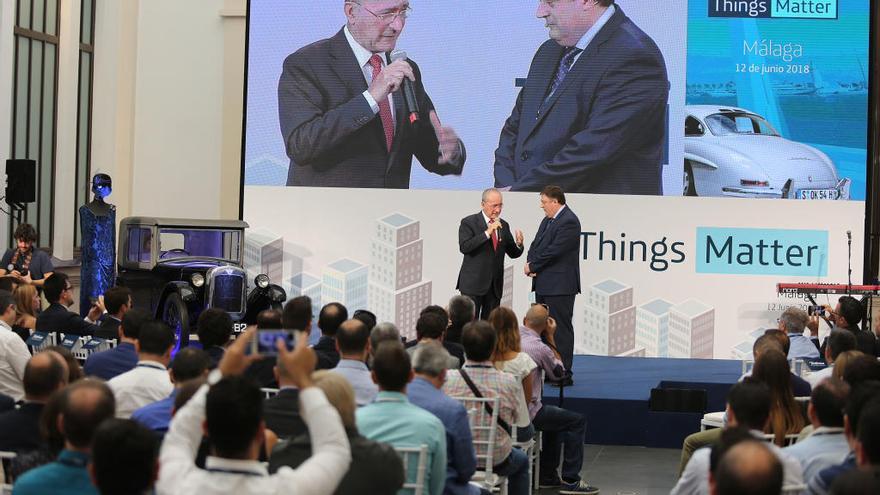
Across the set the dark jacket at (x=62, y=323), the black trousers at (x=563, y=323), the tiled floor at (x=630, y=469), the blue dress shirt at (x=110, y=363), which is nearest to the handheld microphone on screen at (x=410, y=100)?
the black trousers at (x=563, y=323)

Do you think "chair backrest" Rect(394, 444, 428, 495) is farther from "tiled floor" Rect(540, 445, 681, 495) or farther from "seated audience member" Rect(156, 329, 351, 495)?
"tiled floor" Rect(540, 445, 681, 495)

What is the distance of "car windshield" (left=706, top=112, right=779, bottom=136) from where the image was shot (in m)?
11.6

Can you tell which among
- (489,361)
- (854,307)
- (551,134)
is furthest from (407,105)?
(489,361)

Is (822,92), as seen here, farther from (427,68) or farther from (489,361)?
(489,361)

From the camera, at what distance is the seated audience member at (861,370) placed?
479cm

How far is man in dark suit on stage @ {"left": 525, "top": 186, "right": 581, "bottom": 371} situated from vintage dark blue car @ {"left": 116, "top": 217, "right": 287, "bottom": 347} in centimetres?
224

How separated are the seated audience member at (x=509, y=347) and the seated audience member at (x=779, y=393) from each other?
1.44 meters

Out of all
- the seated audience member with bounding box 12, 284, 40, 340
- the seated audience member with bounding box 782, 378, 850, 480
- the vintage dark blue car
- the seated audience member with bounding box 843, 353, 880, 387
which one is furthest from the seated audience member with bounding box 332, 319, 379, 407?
the vintage dark blue car

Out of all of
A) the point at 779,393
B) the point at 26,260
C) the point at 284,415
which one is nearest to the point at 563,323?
the point at 26,260

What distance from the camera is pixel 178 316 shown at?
32.9 feet

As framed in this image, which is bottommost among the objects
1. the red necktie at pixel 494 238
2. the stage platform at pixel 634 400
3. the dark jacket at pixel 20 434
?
the stage platform at pixel 634 400

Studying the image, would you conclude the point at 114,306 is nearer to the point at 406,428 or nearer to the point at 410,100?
the point at 406,428

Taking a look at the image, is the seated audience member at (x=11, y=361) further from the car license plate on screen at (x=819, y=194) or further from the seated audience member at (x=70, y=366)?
the car license plate on screen at (x=819, y=194)

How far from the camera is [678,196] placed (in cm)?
1172
